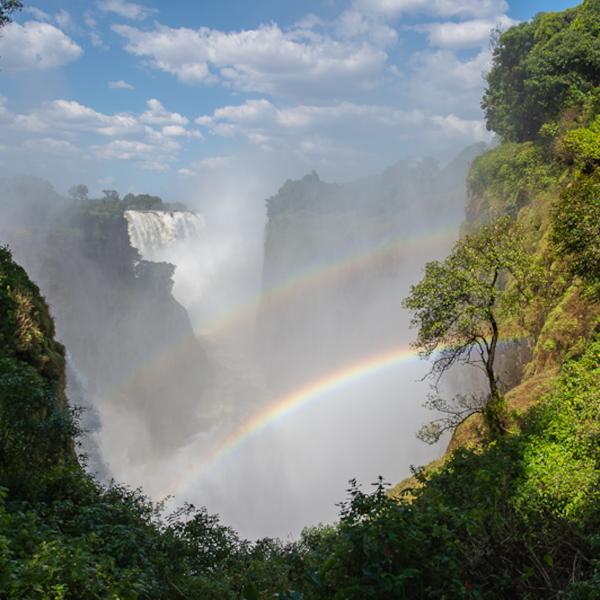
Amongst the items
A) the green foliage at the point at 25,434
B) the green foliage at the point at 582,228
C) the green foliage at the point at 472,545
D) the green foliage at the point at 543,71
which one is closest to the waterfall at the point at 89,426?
the green foliage at the point at 25,434

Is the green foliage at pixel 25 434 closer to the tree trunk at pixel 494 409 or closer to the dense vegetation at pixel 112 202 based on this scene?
the tree trunk at pixel 494 409

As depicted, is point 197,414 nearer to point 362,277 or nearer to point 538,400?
point 362,277

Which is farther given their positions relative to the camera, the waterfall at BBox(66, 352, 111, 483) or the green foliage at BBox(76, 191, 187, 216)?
the green foliage at BBox(76, 191, 187, 216)

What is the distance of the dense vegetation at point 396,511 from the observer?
18.6 ft

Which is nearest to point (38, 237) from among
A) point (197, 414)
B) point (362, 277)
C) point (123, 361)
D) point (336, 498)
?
point (123, 361)

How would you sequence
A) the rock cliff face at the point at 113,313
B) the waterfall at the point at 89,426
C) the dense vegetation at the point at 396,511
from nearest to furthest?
1. the dense vegetation at the point at 396,511
2. the waterfall at the point at 89,426
3. the rock cliff face at the point at 113,313

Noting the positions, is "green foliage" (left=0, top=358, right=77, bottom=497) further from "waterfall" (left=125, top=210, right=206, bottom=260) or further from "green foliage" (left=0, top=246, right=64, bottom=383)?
"waterfall" (left=125, top=210, right=206, bottom=260)

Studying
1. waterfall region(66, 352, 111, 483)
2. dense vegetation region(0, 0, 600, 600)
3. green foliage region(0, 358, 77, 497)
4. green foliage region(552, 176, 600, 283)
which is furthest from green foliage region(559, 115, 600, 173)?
waterfall region(66, 352, 111, 483)

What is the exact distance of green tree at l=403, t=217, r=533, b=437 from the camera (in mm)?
15094

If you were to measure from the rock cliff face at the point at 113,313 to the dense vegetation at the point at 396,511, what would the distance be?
50937 mm

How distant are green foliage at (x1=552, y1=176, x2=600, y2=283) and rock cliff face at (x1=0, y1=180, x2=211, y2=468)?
6189 centimetres

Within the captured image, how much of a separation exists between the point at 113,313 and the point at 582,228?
71.8m

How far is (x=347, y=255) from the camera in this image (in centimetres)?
11406

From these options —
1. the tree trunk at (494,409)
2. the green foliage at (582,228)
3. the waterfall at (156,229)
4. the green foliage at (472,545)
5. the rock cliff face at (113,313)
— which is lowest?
the green foliage at (472,545)
